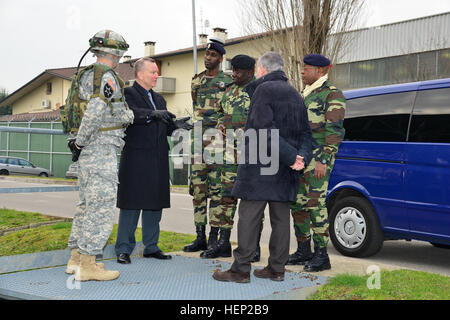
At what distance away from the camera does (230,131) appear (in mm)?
5543

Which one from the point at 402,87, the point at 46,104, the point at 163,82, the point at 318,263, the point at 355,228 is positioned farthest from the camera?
the point at 46,104

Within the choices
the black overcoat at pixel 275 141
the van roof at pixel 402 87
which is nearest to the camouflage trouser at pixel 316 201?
the black overcoat at pixel 275 141

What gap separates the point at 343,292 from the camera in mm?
4219

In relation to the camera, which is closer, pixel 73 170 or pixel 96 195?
pixel 96 195

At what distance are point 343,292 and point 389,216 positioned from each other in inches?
92.4

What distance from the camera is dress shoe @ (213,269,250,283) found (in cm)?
450

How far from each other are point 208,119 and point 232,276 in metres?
1.96

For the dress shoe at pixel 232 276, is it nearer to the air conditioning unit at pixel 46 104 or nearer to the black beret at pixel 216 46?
the black beret at pixel 216 46

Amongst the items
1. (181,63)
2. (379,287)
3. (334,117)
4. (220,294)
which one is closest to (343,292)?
(379,287)

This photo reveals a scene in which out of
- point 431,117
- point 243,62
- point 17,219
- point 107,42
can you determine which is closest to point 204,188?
point 243,62

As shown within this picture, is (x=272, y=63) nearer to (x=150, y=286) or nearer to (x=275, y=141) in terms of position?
(x=275, y=141)

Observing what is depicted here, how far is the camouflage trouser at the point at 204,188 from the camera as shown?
5762mm

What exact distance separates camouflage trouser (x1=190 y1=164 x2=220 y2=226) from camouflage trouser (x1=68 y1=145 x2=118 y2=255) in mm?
1425

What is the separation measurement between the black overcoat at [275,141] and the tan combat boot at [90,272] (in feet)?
4.09
